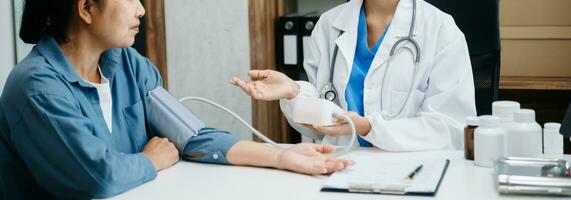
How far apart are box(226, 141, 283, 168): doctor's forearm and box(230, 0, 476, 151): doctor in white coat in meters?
0.13

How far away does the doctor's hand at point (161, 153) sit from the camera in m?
1.71

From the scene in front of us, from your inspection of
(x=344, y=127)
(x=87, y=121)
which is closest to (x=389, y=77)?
(x=344, y=127)

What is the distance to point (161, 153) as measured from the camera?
1.74m

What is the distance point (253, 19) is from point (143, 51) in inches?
17.2

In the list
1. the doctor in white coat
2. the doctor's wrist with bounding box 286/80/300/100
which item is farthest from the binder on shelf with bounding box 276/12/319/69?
the doctor's wrist with bounding box 286/80/300/100

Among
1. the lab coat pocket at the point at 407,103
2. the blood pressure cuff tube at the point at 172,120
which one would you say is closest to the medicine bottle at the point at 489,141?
the lab coat pocket at the point at 407,103

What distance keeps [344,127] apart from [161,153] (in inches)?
16.4

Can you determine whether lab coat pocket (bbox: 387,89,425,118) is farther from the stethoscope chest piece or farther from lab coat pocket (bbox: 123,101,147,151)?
lab coat pocket (bbox: 123,101,147,151)

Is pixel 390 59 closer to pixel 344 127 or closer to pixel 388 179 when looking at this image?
pixel 344 127

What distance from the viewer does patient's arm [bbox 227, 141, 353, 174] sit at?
64.1 inches

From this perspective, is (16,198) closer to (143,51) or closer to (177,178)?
(177,178)

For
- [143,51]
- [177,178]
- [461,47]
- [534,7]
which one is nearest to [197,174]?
[177,178]

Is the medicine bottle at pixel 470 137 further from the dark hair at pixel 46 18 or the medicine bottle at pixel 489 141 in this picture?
the dark hair at pixel 46 18

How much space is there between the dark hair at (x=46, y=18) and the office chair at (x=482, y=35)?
1056mm
